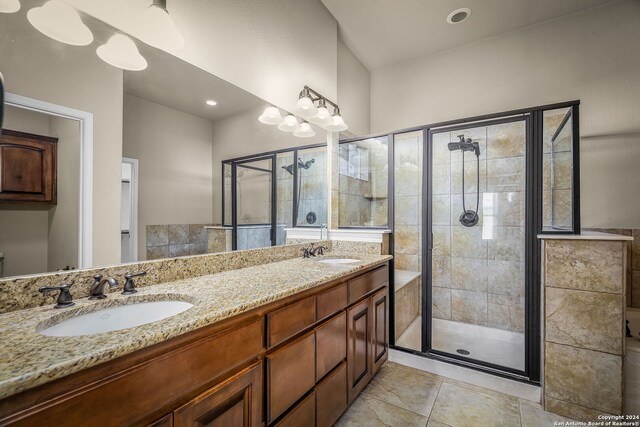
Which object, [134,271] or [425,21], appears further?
[425,21]

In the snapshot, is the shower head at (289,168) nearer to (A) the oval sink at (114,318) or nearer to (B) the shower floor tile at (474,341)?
(A) the oval sink at (114,318)

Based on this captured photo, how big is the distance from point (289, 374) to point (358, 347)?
2.33 feet

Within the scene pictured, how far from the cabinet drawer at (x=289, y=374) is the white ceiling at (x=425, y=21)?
9.06ft

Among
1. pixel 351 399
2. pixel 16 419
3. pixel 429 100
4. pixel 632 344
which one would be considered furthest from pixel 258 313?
pixel 429 100

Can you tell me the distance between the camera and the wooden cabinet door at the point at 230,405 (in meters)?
0.83

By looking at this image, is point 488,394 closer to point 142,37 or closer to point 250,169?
point 250,169

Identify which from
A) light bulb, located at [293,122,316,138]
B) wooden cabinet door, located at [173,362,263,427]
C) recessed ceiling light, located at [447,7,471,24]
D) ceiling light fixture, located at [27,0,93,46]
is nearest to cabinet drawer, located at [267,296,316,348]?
wooden cabinet door, located at [173,362,263,427]

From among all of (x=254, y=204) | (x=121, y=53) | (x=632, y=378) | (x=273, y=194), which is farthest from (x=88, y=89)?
(x=632, y=378)

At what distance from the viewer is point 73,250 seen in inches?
43.0

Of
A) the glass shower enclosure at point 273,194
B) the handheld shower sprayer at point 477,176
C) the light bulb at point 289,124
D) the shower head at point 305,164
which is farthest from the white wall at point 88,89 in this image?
the handheld shower sprayer at point 477,176

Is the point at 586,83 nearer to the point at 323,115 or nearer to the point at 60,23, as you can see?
the point at 323,115

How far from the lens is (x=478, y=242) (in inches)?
109

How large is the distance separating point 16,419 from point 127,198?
913 mm

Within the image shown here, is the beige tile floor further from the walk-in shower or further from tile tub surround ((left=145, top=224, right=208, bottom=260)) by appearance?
tile tub surround ((left=145, top=224, right=208, bottom=260))
